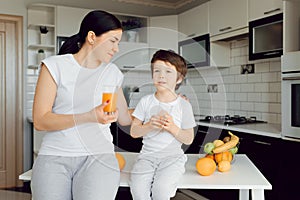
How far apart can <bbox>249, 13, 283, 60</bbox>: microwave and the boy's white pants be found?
163 cm

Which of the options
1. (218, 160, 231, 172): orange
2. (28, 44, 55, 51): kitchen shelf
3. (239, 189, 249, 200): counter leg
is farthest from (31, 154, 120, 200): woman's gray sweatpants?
(28, 44, 55, 51): kitchen shelf

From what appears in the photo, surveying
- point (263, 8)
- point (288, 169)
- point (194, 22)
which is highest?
point (194, 22)

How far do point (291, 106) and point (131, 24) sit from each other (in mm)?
2484

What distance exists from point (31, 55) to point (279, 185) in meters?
3.01

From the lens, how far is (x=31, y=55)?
394cm

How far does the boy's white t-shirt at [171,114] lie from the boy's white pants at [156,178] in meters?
0.06

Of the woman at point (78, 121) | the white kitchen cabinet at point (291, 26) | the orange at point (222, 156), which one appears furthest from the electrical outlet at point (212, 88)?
the woman at point (78, 121)

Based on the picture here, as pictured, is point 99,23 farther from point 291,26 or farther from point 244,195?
point 291,26

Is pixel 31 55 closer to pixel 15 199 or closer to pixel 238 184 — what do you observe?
pixel 15 199

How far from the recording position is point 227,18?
3.22m

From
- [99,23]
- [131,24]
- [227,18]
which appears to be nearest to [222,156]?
[99,23]

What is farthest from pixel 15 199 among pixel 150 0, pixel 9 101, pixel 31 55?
pixel 150 0

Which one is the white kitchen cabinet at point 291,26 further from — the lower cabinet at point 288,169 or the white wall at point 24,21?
the white wall at point 24,21

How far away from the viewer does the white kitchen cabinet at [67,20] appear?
3.78m
